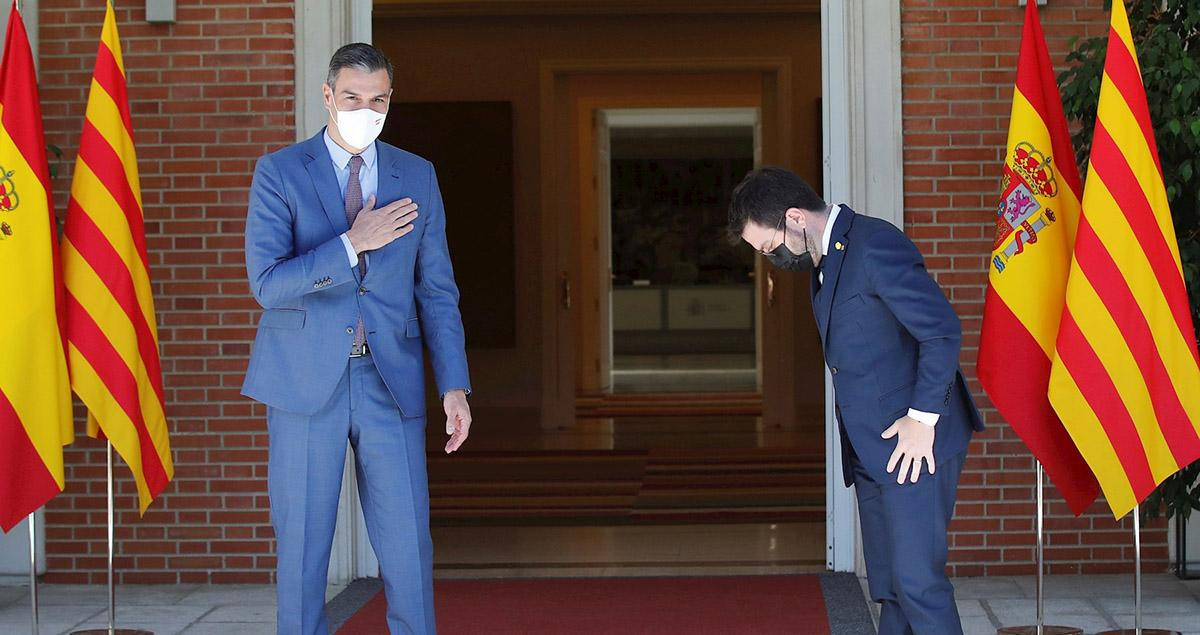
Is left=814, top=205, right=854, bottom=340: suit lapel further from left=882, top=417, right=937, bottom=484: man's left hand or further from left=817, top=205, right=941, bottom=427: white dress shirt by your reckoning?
left=882, top=417, right=937, bottom=484: man's left hand

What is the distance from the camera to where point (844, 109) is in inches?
195

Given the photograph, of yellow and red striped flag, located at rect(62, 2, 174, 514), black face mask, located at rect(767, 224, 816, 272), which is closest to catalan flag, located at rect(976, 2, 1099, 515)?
black face mask, located at rect(767, 224, 816, 272)

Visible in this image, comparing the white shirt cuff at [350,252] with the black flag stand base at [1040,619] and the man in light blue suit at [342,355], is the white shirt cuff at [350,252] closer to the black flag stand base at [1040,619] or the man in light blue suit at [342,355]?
the man in light blue suit at [342,355]

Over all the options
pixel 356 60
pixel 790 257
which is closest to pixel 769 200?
pixel 790 257

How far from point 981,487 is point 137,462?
287cm

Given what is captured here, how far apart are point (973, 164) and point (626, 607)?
1973 mm

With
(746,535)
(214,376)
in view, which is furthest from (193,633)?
(746,535)

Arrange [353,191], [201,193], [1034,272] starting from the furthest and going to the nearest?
[201,193]
[1034,272]
[353,191]

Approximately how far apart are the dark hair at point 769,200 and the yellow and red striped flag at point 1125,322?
109cm

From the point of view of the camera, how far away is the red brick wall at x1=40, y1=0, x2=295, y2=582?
497cm

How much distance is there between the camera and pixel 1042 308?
3889 millimetres

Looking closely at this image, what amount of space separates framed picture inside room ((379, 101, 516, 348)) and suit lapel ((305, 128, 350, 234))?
7.67 m

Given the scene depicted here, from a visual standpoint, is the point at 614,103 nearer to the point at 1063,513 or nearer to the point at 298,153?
the point at 1063,513

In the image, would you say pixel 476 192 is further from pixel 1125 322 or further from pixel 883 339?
pixel 883 339
